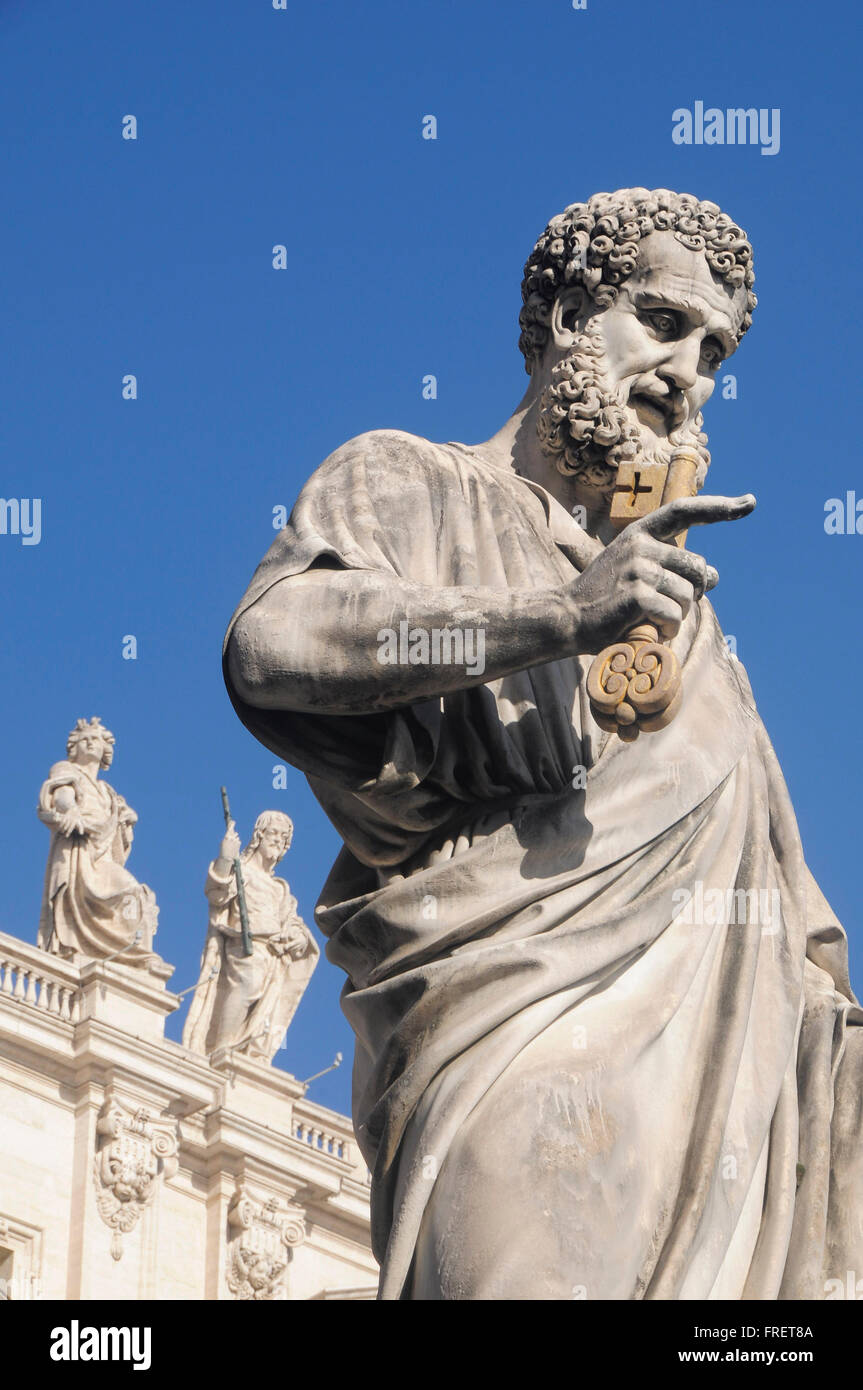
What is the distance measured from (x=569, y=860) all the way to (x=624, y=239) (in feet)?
3.82

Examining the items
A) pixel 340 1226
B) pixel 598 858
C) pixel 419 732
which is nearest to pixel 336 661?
pixel 419 732

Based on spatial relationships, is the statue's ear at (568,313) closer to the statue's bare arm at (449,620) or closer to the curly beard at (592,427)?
the curly beard at (592,427)

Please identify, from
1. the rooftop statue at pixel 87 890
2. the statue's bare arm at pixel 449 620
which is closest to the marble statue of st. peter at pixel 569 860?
the statue's bare arm at pixel 449 620

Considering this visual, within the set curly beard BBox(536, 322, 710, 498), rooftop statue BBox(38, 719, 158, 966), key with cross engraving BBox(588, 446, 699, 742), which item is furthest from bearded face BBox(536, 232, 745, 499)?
rooftop statue BBox(38, 719, 158, 966)

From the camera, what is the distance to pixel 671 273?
4.94m

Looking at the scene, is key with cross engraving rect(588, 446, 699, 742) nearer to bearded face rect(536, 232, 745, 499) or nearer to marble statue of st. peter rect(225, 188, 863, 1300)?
marble statue of st. peter rect(225, 188, 863, 1300)

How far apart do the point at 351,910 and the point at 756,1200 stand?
0.79 m

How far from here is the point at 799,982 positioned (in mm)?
4680

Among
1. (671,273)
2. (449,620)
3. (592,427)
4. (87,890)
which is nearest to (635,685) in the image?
(449,620)

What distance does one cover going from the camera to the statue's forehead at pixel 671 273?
16.2 ft

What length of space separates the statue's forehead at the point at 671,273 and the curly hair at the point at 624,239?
0.01 m

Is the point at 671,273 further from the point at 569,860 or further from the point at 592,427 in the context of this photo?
the point at 569,860

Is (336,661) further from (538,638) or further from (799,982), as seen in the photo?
(799,982)

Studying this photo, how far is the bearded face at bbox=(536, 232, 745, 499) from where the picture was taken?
489 cm
